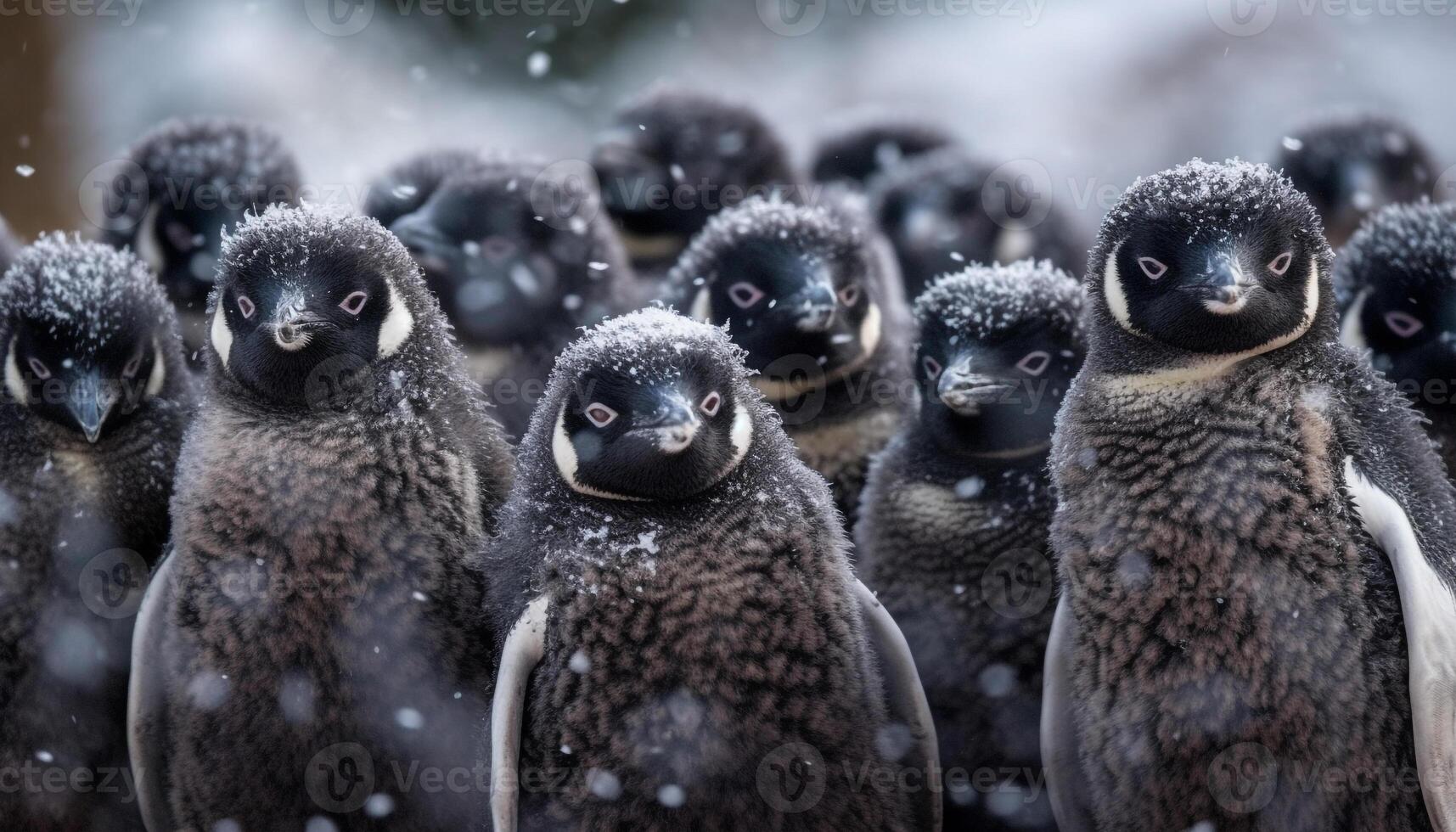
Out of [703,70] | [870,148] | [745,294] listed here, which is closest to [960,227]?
[870,148]

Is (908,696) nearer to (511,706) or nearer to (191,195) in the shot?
(511,706)

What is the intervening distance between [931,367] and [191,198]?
169 centimetres

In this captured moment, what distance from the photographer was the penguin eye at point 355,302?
196cm

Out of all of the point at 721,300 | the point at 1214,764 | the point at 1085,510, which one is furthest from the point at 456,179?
the point at 1214,764

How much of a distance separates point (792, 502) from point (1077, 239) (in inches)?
A: 75.1

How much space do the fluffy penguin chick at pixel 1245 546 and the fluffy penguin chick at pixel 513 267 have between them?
4.08ft

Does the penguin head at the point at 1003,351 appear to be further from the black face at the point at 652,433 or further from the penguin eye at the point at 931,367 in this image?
the black face at the point at 652,433

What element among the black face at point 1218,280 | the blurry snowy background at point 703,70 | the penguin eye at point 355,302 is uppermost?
the black face at point 1218,280

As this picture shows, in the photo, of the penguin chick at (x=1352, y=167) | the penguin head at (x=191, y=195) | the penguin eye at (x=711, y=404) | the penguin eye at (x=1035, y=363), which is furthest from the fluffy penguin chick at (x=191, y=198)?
the penguin chick at (x=1352, y=167)

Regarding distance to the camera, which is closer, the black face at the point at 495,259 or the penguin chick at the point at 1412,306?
the penguin chick at the point at 1412,306

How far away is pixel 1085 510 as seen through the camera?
1.91 metres

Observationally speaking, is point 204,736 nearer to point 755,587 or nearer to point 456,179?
point 755,587

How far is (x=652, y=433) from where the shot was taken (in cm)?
178

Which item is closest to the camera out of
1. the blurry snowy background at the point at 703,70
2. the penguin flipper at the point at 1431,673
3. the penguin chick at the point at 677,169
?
the penguin flipper at the point at 1431,673
